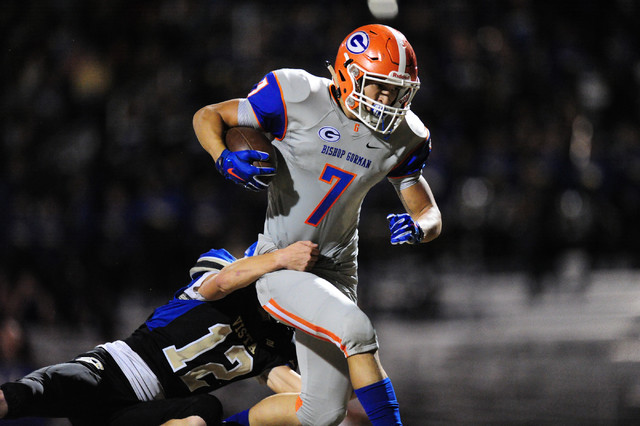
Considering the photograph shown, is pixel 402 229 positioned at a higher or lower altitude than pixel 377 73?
lower

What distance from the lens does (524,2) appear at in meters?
8.88

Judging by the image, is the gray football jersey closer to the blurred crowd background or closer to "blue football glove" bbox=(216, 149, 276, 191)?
"blue football glove" bbox=(216, 149, 276, 191)

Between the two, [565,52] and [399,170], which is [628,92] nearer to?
[565,52]

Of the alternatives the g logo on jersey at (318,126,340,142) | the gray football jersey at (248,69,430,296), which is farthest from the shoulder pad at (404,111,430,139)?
the g logo on jersey at (318,126,340,142)

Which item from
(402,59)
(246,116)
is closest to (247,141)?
(246,116)

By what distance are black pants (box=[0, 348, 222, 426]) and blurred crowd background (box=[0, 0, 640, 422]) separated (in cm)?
287

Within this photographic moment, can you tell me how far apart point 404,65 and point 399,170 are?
0.43 meters

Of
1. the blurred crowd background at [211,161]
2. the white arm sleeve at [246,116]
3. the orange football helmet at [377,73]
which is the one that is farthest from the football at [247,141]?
the blurred crowd background at [211,161]

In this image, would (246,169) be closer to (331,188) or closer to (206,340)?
(331,188)

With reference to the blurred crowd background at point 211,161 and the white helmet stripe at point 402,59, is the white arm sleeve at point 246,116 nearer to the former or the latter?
the white helmet stripe at point 402,59

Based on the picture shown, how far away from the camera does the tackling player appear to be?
Result: 2770 millimetres

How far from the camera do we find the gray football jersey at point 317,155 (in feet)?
9.23

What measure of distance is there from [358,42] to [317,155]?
1.38 ft

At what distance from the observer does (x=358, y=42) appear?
2.81 m
